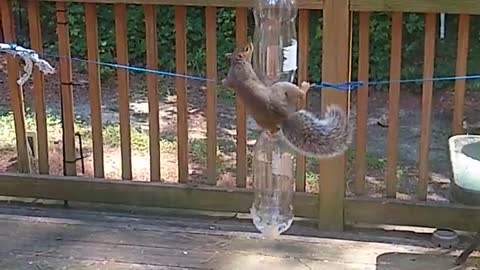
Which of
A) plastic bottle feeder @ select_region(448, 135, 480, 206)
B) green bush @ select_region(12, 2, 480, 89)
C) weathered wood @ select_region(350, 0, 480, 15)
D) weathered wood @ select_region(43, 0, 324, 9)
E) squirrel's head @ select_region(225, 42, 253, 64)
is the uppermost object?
weathered wood @ select_region(43, 0, 324, 9)

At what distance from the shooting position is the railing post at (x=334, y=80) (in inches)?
120

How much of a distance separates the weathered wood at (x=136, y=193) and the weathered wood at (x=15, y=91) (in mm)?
85

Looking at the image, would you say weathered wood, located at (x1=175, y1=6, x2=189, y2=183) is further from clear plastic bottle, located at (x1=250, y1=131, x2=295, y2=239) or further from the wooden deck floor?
clear plastic bottle, located at (x1=250, y1=131, x2=295, y2=239)

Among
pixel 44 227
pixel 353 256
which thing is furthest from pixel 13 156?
pixel 353 256

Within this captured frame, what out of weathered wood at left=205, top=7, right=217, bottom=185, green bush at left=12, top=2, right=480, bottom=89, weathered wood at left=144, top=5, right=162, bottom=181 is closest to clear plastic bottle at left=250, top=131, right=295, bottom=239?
weathered wood at left=205, top=7, right=217, bottom=185

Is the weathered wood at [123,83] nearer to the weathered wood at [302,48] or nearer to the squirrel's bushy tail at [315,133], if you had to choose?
the weathered wood at [302,48]

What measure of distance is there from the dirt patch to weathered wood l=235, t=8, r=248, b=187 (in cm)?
43

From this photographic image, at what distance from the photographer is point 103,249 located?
118 inches

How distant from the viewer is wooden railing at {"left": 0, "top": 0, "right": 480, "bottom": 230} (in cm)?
309

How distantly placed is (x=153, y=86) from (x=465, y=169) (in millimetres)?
1233

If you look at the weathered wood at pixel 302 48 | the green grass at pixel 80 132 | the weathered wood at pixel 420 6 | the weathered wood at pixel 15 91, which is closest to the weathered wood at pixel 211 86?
the weathered wood at pixel 302 48

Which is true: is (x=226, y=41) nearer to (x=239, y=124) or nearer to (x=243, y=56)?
(x=239, y=124)

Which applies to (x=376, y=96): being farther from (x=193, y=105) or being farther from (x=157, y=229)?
(x=157, y=229)

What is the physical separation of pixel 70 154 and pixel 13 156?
43.9 inches
